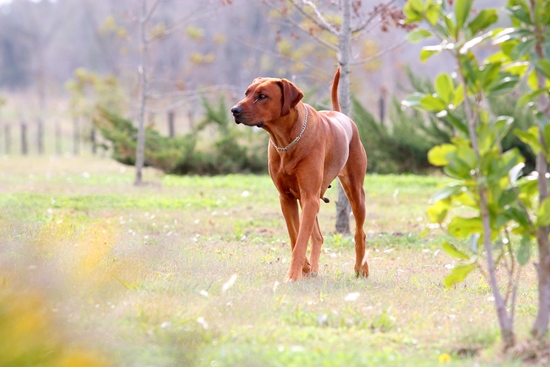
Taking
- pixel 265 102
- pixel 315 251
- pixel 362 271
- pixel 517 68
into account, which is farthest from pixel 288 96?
pixel 517 68

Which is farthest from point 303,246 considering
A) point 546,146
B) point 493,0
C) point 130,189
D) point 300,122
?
point 493,0

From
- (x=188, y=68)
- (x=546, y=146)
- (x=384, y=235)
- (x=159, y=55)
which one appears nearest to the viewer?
(x=546, y=146)

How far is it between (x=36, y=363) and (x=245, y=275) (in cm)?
294

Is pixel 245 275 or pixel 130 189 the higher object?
pixel 245 275

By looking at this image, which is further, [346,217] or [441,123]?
[441,123]

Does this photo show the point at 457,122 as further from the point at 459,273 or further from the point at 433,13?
the point at 459,273

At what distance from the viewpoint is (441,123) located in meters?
18.2

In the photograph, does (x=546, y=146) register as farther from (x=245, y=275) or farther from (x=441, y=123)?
(x=441, y=123)

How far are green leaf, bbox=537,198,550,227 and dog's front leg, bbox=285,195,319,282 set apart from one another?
2349 millimetres

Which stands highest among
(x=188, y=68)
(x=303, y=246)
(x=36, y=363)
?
(x=36, y=363)

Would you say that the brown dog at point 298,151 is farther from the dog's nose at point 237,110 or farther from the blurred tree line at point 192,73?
the blurred tree line at point 192,73

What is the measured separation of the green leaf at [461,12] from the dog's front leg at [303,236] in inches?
97.0

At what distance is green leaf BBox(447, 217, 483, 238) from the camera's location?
4.05 meters

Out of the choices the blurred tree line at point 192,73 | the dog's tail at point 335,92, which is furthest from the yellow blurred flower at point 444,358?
the blurred tree line at point 192,73
